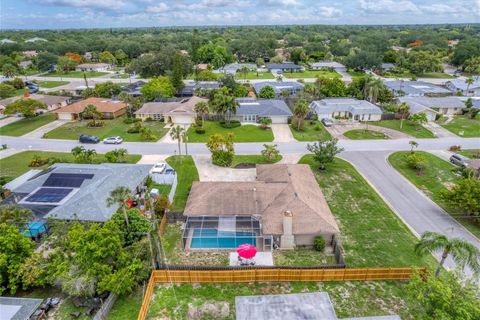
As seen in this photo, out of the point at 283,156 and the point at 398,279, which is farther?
the point at 283,156

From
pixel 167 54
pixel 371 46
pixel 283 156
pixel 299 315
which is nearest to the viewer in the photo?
pixel 299 315

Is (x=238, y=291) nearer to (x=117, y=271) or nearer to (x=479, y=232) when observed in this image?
(x=117, y=271)

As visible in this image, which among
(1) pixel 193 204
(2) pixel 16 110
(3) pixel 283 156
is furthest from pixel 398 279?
(2) pixel 16 110

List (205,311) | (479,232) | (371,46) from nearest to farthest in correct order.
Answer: (205,311) → (479,232) → (371,46)

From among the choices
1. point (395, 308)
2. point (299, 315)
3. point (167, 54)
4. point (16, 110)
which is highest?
point (167, 54)

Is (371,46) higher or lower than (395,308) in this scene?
higher

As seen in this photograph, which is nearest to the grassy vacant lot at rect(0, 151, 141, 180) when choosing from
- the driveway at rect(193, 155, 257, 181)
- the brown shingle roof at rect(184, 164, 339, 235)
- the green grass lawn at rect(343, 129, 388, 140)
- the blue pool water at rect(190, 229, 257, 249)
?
the driveway at rect(193, 155, 257, 181)

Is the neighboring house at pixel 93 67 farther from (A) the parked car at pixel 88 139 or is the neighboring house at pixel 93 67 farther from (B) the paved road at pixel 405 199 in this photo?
(B) the paved road at pixel 405 199
